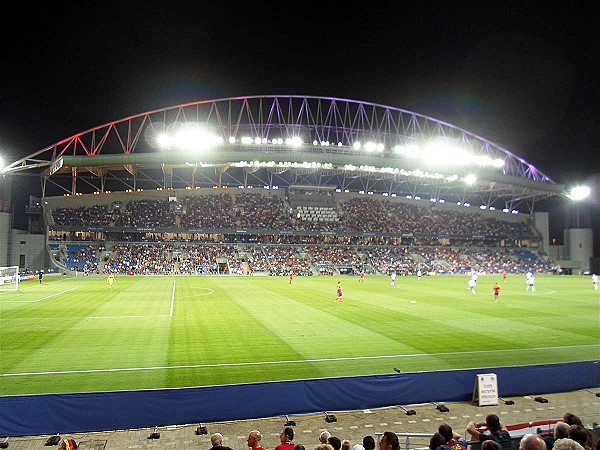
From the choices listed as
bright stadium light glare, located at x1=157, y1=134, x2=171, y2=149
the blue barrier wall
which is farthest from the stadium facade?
the blue barrier wall

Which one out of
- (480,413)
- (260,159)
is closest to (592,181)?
(260,159)

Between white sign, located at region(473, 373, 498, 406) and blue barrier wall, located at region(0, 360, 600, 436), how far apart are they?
6.8 inches

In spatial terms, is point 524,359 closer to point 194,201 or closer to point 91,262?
point 91,262

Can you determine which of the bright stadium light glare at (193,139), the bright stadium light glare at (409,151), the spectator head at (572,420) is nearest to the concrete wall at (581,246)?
the bright stadium light glare at (409,151)

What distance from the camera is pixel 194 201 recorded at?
268 ft

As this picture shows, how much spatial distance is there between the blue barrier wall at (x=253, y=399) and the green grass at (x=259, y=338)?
2.62m

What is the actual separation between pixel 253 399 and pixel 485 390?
6.52 m

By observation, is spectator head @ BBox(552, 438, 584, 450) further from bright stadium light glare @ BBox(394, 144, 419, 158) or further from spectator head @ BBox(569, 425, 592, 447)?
bright stadium light glare @ BBox(394, 144, 419, 158)

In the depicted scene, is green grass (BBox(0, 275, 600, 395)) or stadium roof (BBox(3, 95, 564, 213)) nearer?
green grass (BBox(0, 275, 600, 395))

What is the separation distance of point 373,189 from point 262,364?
84.6 meters

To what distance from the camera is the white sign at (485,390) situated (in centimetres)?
1252

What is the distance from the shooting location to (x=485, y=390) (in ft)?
41.4

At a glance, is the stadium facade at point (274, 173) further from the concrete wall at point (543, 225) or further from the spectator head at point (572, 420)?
the spectator head at point (572, 420)

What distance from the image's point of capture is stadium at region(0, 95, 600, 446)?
485 inches
